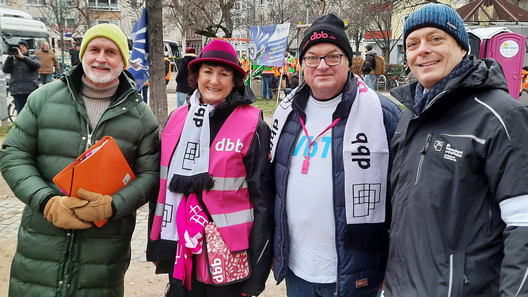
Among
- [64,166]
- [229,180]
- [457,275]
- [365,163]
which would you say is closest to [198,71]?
[229,180]

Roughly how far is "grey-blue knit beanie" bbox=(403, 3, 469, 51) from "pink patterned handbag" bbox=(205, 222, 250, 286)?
153cm

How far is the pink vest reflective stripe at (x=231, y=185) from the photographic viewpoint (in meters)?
2.39

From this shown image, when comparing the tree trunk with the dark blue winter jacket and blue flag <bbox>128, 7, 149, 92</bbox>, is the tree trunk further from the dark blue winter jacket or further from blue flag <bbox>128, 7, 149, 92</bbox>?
the dark blue winter jacket

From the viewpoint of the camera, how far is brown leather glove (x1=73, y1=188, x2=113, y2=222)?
226 centimetres

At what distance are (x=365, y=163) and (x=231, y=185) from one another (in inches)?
30.7

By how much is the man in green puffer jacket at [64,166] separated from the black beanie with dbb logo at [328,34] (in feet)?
3.76

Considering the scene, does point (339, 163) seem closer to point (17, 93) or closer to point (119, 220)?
point (119, 220)

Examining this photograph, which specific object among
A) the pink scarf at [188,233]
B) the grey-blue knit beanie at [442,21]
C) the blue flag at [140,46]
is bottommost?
the pink scarf at [188,233]

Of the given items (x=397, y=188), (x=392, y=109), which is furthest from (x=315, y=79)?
(x=397, y=188)

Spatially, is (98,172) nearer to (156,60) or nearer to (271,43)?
(156,60)

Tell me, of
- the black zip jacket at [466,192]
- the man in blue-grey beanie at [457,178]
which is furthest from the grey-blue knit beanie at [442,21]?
the black zip jacket at [466,192]

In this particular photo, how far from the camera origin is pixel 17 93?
10219mm

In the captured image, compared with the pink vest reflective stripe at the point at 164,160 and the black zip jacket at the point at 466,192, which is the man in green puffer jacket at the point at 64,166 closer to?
the pink vest reflective stripe at the point at 164,160

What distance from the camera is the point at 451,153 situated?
1655mm
